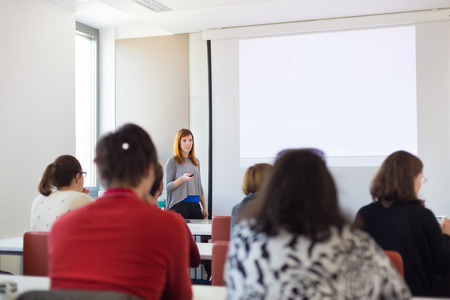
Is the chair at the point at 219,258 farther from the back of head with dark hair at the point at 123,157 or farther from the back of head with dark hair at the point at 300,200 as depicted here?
the back of head with dark hair at the point at 300,200

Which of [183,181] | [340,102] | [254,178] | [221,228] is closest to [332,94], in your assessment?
[340,102]

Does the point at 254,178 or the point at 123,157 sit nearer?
the point at 123,157

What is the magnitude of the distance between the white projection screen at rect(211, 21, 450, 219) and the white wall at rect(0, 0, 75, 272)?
5.87ft

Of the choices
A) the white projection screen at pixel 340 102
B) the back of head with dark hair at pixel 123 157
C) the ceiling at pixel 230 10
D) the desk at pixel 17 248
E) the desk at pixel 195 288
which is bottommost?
the desk at pixel 17 248

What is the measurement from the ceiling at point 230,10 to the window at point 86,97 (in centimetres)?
40

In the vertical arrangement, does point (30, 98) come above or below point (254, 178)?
above

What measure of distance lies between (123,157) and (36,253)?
4.72 feet

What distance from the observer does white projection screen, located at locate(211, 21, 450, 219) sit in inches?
206

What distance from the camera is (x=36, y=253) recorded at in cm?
264

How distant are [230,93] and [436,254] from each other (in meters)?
4.09

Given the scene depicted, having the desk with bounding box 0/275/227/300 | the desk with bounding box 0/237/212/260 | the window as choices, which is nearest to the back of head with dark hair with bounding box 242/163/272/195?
the desk with bounding box 0/237/212/260

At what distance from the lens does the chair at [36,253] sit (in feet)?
8.57

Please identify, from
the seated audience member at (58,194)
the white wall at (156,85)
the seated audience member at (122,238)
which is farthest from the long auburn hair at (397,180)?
the white wall at (156,85)

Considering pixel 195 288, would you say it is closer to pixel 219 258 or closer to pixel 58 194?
pixel 219 258
